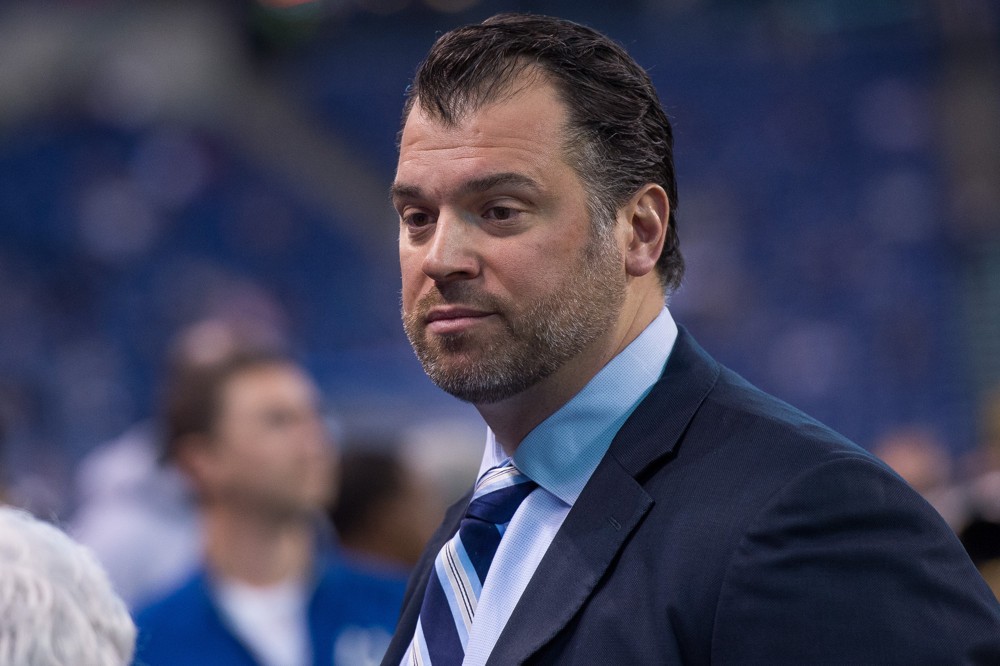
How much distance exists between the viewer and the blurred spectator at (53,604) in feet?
4.44

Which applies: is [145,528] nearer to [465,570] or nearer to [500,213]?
[465,570]

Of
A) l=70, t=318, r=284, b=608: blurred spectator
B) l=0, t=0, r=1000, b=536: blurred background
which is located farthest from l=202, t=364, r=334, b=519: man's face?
l=0, t=0, r=1000, b=536: blurred background

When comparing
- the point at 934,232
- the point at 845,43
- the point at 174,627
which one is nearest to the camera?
the point at 174,627

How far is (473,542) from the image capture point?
5.11ft

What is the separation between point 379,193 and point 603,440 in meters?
13.6

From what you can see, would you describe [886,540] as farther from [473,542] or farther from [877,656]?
[473,542]

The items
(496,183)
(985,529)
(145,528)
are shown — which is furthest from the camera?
(145,528)

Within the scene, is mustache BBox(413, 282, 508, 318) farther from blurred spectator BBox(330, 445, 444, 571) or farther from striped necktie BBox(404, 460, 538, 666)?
blurred spectator BBox(330, 445, 444, 571)

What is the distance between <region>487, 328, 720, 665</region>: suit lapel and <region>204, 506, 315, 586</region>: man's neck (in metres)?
1.70

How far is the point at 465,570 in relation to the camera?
155cm

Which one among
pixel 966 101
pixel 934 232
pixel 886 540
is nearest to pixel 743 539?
pixel 886 540

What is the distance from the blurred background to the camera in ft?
37.3

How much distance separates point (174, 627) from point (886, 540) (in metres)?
1.98

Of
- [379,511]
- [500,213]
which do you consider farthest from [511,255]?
[379,511]
